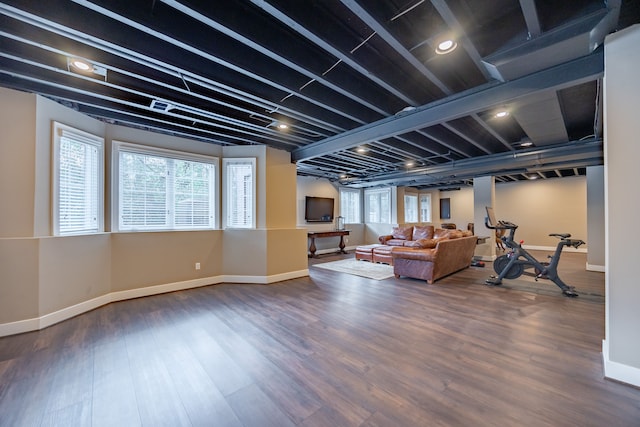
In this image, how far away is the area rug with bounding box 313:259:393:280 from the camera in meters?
5.39

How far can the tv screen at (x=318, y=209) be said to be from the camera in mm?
8258

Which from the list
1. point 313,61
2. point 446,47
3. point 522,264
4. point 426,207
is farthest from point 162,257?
point 426,207

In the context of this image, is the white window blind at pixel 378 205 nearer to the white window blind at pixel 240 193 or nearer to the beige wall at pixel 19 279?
the white window blind at pixel 240 193

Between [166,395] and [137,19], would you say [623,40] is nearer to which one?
[137,19]

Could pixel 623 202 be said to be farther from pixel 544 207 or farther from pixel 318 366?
pixel 544 207

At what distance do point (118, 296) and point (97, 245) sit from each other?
0.83m

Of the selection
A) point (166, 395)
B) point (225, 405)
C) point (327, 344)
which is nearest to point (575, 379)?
point (327, 344)

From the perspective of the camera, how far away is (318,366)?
2.10 m

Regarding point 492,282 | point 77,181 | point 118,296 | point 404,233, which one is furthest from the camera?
point 404,233

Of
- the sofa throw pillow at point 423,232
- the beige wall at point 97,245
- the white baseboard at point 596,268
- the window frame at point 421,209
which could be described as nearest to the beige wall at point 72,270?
the beige wall at point 97,245

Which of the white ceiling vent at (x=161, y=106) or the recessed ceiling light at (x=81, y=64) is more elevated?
the recessed ceiling light at (x=81, y=64)

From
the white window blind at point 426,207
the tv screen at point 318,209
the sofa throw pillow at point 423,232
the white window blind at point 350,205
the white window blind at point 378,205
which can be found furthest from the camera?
the white window blind at point 426,207

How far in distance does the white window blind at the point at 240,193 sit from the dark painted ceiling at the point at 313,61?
0.87m

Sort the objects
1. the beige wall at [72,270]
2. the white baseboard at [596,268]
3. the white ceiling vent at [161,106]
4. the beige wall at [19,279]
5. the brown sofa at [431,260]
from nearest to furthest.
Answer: the beige wall at [19,279]
the beige wall at [72,270]
the white ceiling vent at [161,106]
the brown sofa at [431,260]
the white baseboard at [596,268]
